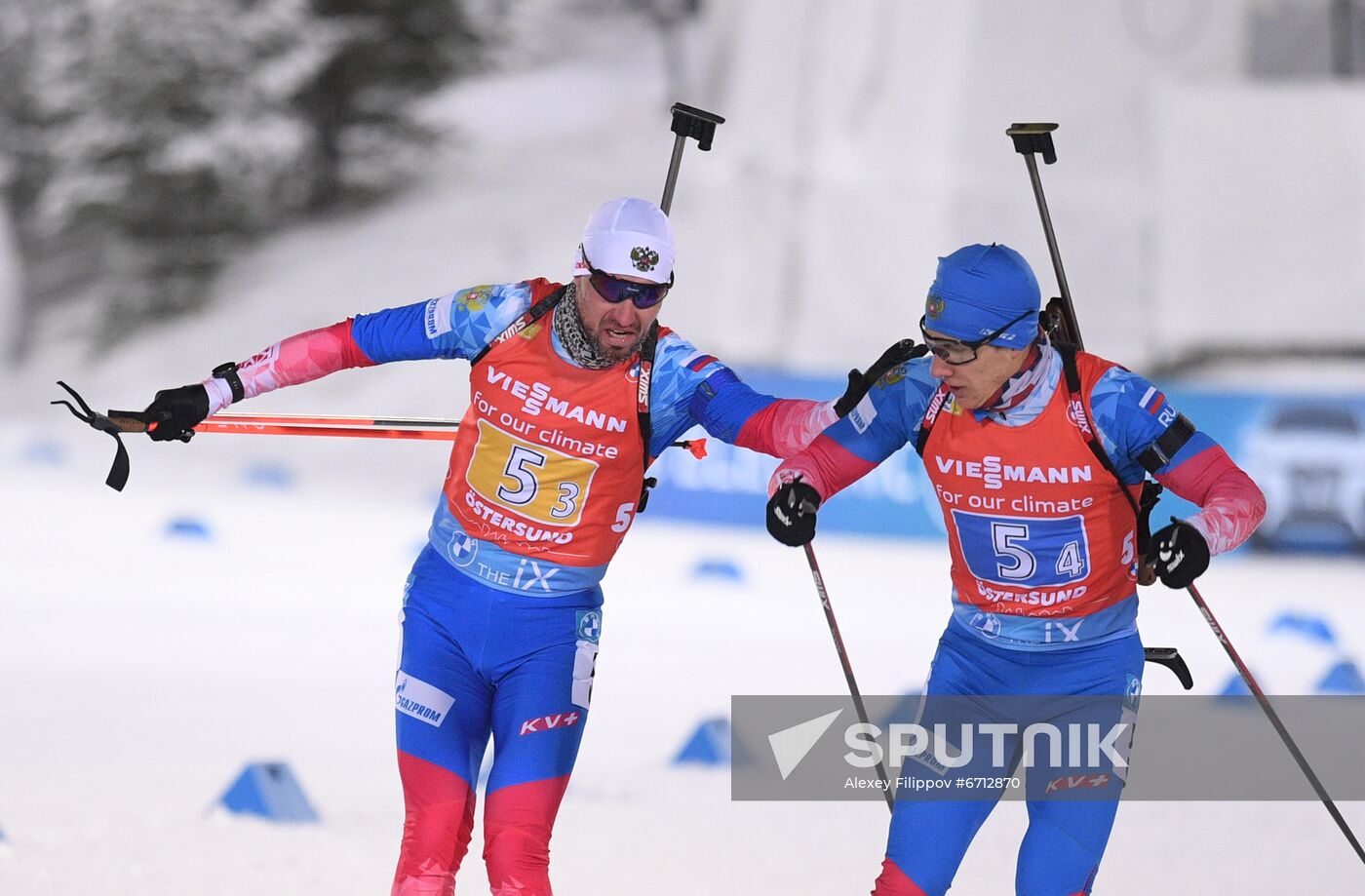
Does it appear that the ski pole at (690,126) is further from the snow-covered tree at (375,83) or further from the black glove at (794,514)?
the snow-covered tree at (375,83)

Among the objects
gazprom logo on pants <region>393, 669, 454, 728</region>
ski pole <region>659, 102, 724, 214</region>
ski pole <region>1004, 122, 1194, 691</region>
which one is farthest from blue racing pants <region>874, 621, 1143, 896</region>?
ski pole <region>659, 102, 724, 214</region>

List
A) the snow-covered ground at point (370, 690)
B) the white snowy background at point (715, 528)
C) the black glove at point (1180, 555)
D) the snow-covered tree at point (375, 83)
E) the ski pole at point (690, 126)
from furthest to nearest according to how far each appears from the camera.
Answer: the snow-covered tree at point (375, 83)
the white snowy background at point (715, 528)
the snow-covered ground at point (370, 690)
the ski pole at point (690, 126)
the black glove at point (1180, 555)

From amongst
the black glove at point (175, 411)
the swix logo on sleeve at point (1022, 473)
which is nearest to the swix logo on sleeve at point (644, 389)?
the swix logo on sleeve at point (1022, 473)

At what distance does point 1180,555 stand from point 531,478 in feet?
5.03

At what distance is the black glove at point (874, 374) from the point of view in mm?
4262

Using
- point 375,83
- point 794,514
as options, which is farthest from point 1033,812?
point 375,83

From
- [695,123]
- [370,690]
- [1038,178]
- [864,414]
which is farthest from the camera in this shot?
[370,690]

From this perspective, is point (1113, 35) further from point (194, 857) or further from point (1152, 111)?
point (194, 857)

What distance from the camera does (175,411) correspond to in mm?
4473

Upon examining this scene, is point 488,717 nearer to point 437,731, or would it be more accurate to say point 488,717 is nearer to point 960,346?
point 437,731

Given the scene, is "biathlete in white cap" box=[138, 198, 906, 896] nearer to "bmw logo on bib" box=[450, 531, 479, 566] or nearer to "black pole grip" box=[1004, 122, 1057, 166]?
"bmw logo on bib" box=[450, 531, 479, 566]

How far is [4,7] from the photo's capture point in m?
25.0

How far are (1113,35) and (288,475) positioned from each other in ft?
26.2

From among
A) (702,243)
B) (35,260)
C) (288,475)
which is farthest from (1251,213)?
(35,260)
